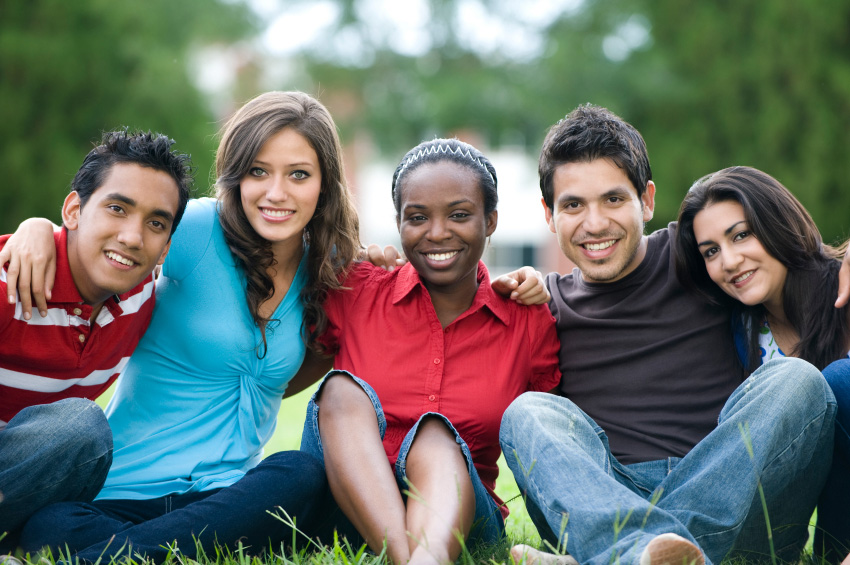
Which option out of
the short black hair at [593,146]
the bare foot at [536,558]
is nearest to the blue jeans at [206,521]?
the bare foot at [536,558]

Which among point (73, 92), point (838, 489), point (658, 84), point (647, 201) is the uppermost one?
point (658, 84)

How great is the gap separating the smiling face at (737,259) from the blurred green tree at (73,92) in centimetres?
984

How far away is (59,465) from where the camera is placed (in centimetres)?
263

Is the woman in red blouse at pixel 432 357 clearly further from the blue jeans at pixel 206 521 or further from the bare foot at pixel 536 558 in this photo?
the bare foot at pixel 536 558

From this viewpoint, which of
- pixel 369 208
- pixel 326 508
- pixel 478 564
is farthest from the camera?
pixel 369 208

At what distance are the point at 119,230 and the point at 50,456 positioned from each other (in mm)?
784

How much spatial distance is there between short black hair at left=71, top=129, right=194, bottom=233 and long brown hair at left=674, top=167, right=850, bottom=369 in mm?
1927

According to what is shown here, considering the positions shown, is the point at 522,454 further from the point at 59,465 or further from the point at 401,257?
the point at 59,465

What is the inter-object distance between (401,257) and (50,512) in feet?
5.34

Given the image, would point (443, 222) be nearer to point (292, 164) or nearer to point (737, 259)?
point (292, 164)

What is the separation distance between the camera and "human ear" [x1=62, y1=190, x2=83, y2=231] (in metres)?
2.97

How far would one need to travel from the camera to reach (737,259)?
304 cm

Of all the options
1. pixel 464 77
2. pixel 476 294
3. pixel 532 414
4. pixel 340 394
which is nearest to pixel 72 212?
pixel 340 394

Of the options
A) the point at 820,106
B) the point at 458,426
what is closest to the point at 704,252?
the point at 458,426
